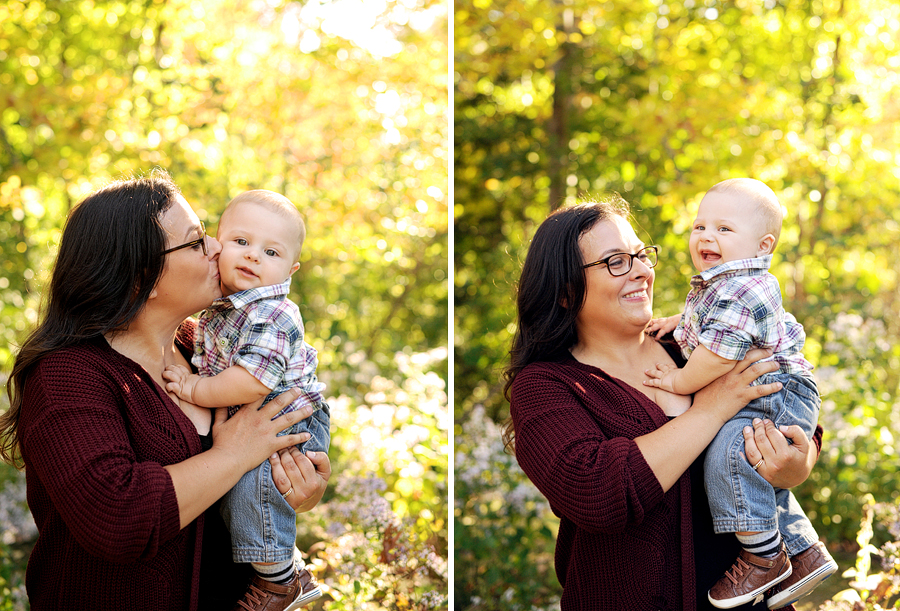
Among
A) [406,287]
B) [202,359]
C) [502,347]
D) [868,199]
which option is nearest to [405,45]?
[406,287]

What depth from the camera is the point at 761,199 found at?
1.73 metres

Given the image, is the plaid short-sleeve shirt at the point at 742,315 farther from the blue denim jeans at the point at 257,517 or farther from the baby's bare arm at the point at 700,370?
the blue denim jeans at the point at 257,517

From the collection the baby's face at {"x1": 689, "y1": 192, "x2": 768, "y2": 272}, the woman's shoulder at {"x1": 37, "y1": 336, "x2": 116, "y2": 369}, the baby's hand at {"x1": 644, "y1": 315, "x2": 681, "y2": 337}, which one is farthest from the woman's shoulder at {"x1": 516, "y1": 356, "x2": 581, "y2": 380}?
the woman's shoulder at {"x1": 37, "y1": 336, "x2": 116, "y2": 369}

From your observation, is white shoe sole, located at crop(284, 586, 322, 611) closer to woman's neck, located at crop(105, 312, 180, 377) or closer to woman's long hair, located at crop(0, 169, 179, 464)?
woman's neck, located at crop(105, 312, 180, 377)

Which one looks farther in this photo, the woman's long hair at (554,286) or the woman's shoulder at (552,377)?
the woman's long hair at (554,286)

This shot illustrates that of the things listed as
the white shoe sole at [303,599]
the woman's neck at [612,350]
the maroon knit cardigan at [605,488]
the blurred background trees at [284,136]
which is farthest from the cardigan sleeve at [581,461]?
the blurred background trees at [284,136]

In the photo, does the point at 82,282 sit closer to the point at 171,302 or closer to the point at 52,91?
the point at 171,302

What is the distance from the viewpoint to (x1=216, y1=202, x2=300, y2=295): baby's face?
171 centimetres

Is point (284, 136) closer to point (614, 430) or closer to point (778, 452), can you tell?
point (614, 430)

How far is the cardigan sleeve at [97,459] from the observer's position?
55.7 inches

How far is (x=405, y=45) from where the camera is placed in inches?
178

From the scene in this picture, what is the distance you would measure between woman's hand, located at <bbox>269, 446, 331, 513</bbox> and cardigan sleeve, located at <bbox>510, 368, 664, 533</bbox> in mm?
537

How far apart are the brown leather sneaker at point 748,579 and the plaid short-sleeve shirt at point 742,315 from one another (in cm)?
48

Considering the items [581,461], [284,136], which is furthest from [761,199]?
[284,136]
